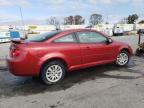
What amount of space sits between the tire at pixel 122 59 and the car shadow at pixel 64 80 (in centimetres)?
18

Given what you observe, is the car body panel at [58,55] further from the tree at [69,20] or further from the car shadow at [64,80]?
the tree at [69,20]

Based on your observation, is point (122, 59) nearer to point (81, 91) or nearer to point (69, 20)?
point (81, 91)

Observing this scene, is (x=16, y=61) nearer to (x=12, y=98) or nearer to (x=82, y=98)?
(x=12, y=98)

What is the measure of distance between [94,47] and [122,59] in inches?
62.3

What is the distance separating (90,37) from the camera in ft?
23.5

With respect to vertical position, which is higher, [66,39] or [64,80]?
[66,39]

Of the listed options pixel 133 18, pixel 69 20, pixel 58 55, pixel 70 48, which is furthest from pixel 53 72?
pixel 133 18

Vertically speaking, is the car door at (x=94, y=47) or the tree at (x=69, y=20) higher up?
the car door at (x=94, y=47)

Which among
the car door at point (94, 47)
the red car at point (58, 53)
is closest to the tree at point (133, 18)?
the red car at point (58, 53)

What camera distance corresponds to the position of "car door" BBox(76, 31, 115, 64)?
6883mm

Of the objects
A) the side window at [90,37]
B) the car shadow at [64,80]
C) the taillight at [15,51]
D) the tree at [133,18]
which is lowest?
the tree at [133,18]

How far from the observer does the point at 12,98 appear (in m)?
5.27

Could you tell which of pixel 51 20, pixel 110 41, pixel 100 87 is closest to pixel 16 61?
pixel 100 87

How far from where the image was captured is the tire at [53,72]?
615 cm
